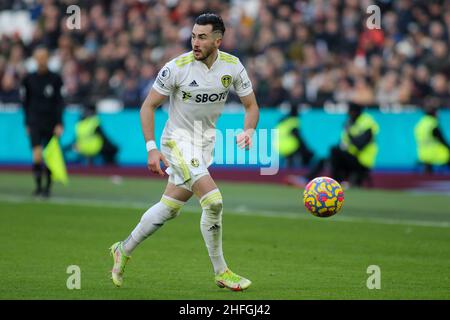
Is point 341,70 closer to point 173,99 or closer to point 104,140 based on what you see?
point 104,140

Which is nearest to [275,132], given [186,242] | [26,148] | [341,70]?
[341,70]

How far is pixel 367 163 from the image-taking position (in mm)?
22203

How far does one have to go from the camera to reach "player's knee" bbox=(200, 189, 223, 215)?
953 cm

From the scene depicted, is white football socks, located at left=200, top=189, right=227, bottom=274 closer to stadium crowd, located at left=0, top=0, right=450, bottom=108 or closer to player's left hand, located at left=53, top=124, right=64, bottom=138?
player's left hand, located at left=53, top=124, right=64, bottom=138

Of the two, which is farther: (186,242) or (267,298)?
(186,242)

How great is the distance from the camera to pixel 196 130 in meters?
9.79

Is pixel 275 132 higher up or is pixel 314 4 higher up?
pixel 314 4

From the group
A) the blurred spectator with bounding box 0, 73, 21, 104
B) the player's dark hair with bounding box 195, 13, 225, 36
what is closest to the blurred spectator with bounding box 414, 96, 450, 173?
the blurred spectator with bounding box 0, 73, 21, 104

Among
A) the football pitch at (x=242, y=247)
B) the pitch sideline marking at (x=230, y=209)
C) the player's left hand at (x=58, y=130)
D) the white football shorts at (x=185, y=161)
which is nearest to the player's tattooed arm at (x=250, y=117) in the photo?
the white football shorts at (x=185, y=161)

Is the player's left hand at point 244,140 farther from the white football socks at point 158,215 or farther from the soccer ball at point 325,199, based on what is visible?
the soccer ball at point 325,199

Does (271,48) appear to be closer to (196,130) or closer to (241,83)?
(241,83)

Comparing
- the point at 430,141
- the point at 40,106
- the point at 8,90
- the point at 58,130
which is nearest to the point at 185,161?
the point at 58,130
